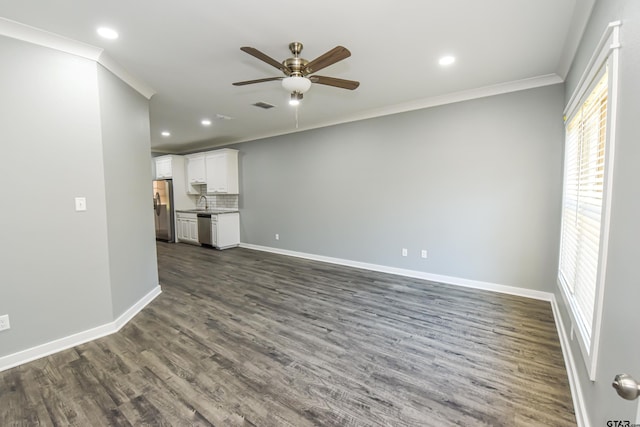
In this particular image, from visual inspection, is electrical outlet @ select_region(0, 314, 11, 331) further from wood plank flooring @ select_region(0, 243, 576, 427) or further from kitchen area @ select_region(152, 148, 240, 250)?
kitchen area @ select_region(152, 148, 240, 250)

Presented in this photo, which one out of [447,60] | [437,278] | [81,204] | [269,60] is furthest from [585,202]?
[81,204]

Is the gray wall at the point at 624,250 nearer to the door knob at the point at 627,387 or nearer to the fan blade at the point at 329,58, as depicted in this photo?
the door knob at the point at 627,387

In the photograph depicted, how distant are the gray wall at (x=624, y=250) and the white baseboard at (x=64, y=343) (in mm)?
3552

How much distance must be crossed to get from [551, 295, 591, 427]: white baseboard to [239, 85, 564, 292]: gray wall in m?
1.10

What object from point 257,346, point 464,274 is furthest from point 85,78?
point 464,274

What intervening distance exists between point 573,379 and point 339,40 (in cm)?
309

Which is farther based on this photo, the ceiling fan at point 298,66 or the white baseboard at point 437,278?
the white baseboard at point 437,278

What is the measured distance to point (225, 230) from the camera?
6.52 metres

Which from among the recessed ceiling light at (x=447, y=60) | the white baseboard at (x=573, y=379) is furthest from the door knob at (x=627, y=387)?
the recessed ceiling light at (x=447, y=60)

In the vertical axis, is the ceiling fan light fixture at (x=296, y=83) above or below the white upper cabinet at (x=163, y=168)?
above

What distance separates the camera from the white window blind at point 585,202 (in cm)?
162

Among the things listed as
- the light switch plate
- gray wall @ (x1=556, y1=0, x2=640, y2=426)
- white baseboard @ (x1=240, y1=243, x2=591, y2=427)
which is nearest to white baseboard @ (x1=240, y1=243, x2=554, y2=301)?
white baseboard @ (x1=240, y1=243, x2=591, y2=427)

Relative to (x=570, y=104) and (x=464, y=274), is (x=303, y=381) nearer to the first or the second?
(x=464, y=274)

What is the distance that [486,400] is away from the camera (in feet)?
5.74
